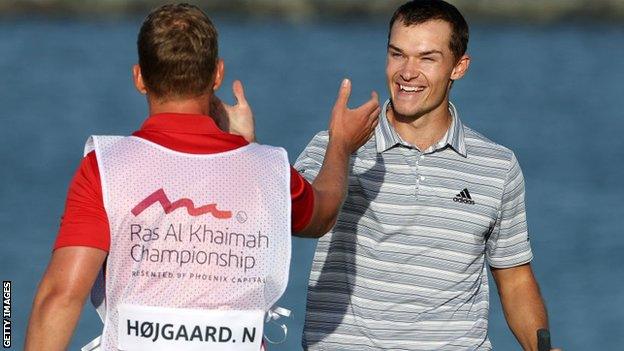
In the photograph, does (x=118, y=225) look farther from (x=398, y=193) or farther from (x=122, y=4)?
(x=122, y=4)

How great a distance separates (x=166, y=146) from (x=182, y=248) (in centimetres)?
27

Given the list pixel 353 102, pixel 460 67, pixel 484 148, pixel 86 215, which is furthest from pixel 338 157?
pixel 353 102

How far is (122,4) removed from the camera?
31.5m

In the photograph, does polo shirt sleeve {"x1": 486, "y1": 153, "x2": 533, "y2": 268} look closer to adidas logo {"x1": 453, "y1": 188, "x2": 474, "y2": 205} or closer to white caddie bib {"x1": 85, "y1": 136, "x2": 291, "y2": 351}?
adidas logo {"x1": 453, "y1": 188, "x2": 474, "y2": 205}

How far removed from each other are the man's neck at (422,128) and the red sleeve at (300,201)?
1111mm

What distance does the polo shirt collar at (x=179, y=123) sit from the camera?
3834 mm

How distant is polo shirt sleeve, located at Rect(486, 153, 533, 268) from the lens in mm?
5016

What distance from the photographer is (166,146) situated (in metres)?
3.84

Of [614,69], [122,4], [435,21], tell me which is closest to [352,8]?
[122,4]

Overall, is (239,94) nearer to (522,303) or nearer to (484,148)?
(484,148)

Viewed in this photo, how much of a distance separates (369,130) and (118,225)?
0.86 metres

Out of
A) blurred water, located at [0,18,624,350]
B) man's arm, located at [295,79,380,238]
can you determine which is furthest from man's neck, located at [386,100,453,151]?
blurred water, located at [0,18,624,350]

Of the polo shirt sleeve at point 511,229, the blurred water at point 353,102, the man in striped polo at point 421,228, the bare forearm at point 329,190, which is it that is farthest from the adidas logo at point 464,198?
the blurred water at point 353,102

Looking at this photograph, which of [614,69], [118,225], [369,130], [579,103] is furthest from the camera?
[614,69]
